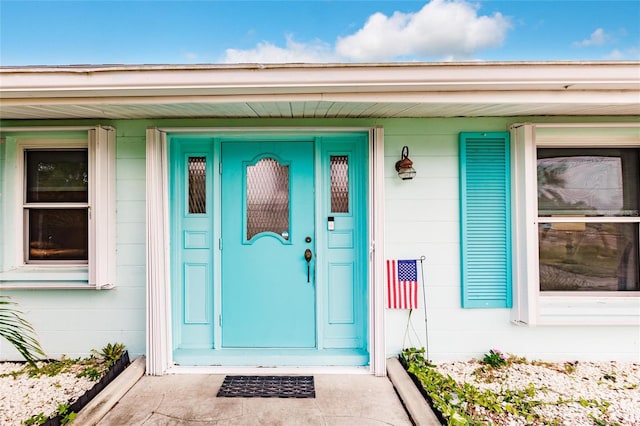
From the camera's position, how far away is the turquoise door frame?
2.80m

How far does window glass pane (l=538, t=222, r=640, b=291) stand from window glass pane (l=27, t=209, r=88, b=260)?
3977mm

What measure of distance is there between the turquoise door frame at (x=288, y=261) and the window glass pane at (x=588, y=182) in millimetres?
1632

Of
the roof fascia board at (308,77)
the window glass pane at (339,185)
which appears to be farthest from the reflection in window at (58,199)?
the window glass pane at (339,185)

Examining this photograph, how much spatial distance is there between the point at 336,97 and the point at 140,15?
5322 millimetres

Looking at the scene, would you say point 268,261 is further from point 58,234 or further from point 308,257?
point 58,234

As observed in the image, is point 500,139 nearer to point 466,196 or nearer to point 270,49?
point 466,196

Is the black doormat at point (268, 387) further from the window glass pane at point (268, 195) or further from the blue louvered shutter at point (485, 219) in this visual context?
the blue louvered shutter at point (485, 219)

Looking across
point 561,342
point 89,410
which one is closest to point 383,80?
point 561,342

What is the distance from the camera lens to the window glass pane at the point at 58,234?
2816 mm

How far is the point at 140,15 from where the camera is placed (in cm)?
558

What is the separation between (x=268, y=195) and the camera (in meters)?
2.85

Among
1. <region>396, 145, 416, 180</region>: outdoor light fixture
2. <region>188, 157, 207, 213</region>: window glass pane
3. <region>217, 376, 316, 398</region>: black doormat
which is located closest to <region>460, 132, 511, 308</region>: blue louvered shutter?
<region>396, 145, 416, 180</region>: outdoor light fixture

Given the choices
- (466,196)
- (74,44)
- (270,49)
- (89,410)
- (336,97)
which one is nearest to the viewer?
(89,410)

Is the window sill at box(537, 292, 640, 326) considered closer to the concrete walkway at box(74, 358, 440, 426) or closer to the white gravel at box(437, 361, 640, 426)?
the white gravel at box(437, 361, 640, 426)
